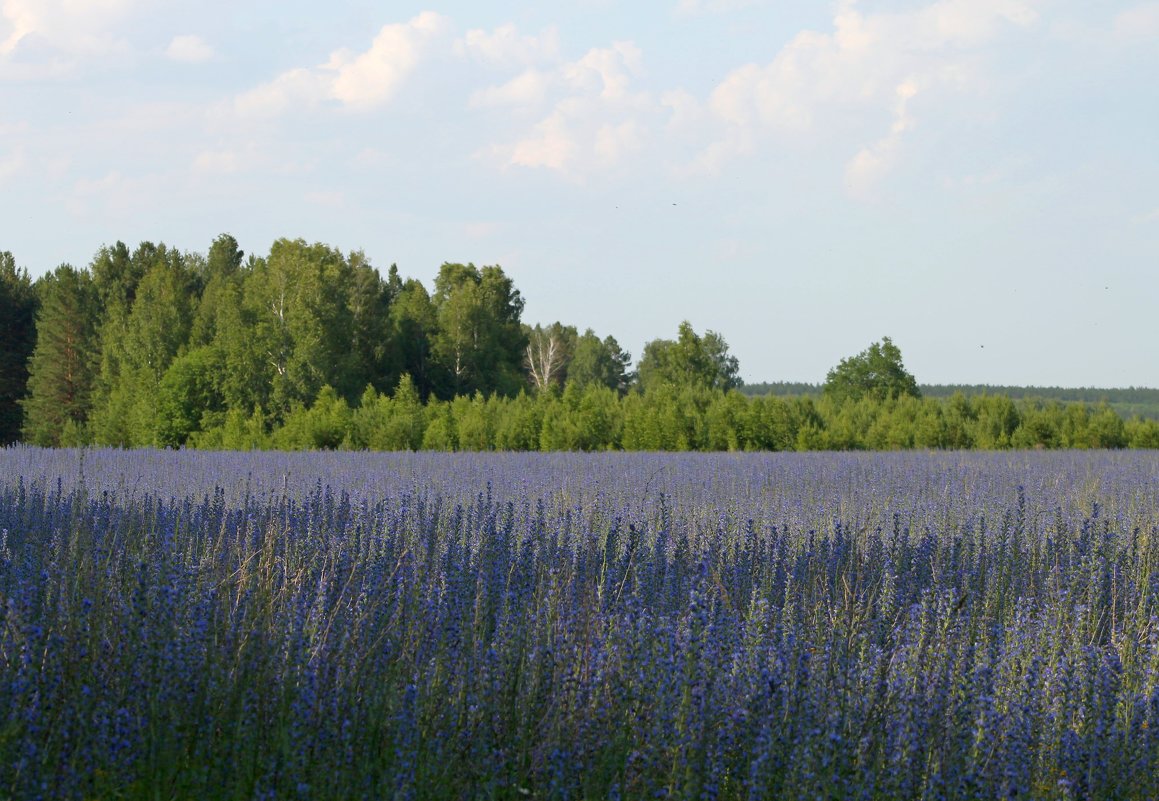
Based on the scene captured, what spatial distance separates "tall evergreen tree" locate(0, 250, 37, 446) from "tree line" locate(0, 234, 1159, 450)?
9 cm

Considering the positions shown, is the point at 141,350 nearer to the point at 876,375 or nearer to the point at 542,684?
the point at 876,375

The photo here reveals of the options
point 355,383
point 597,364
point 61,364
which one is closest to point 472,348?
point 355,383

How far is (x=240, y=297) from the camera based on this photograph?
4431 cm

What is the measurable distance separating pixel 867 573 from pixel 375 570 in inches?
138

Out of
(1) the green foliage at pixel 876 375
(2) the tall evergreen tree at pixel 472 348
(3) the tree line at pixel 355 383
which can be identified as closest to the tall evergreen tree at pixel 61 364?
(3) the tree line at pixel 355 383

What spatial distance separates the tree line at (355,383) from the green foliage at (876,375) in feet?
0.24

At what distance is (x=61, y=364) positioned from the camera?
1889 inches

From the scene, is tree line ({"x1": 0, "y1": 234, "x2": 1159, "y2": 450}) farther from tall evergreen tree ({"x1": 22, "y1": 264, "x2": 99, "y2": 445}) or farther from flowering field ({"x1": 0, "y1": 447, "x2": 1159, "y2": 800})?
flowering field ({"x1": 0, "y1": 447, "x2": 1159, "y2": 800})

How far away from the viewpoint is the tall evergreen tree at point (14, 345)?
5038cm

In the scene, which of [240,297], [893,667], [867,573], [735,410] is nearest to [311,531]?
[867,573]

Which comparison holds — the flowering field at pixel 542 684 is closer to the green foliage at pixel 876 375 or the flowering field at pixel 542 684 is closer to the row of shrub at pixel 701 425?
the row of shrub at pixel 701 425

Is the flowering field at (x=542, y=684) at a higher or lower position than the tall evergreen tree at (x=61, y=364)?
lower

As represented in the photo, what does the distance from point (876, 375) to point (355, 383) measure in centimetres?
1900

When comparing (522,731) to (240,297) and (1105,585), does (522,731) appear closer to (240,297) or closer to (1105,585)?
(1105,585)
